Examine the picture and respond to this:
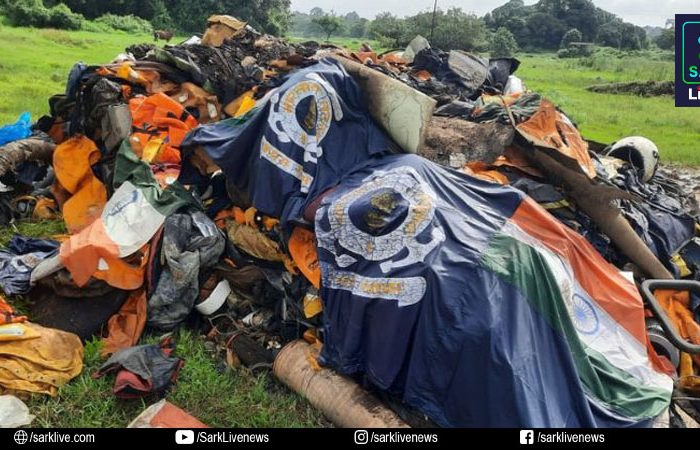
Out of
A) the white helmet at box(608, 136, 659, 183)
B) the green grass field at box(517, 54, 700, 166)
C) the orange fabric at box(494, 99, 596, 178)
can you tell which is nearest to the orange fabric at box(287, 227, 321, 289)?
the orange fabric at box(494, 99, 596, 178)

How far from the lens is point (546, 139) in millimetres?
4027

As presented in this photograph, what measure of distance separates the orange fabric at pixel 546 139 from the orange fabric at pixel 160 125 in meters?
2.84

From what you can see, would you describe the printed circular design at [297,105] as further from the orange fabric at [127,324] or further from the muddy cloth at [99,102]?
the muddy cloth at [99,102]

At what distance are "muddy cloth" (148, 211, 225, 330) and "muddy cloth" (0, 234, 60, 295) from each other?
92 cm

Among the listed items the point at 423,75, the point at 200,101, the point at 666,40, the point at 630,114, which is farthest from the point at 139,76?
the point at 666,40

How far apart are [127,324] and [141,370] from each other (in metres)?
0.63

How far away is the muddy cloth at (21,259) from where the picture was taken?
3.73 m

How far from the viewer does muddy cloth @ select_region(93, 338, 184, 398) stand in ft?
9.86

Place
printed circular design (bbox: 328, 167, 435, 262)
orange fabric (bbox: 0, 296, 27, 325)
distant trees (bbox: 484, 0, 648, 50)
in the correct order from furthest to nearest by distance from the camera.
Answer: distant trees (bbox: 484, 0, 648, 50) → orange fabric (bbox: 0, 296, 27, 325) → printed circular design (bbox: 328, 167, 435, 262)

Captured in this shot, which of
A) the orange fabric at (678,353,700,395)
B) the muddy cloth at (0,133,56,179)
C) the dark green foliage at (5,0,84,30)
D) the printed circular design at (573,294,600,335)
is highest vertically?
the dark green foliage at (5,0,84,30)
